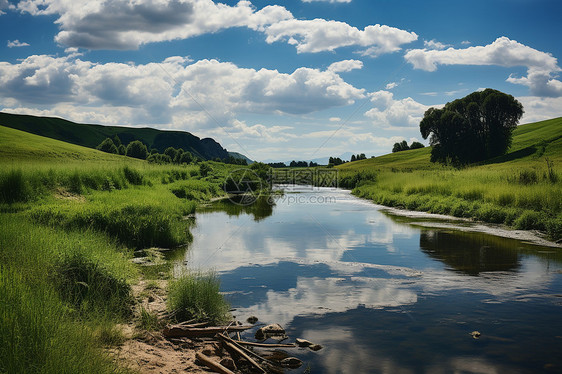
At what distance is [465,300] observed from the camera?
9992mm

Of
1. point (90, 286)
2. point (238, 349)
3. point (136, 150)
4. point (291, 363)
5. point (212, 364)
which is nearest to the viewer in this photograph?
point (212, 364)

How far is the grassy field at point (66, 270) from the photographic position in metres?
4.83

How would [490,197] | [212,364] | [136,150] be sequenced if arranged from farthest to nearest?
1. [136,150]
2. [490,197]
3. [212,364]

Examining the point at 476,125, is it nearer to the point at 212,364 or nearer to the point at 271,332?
the point at 271,332

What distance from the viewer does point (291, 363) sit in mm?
6715

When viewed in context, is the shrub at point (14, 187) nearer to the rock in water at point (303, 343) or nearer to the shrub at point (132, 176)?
the shrub at point (132, 176)

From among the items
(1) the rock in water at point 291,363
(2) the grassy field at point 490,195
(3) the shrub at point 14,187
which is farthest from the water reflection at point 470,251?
(3) the shrub at point 14,187

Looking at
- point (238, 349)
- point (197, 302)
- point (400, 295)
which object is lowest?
point (400, 295)

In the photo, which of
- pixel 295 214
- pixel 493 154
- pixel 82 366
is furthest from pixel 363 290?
pixel 493 154

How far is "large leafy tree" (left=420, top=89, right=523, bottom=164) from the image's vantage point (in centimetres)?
7350

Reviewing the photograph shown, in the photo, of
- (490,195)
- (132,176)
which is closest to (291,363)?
(490,195)

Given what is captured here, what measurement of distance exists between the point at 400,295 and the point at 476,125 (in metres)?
75.9

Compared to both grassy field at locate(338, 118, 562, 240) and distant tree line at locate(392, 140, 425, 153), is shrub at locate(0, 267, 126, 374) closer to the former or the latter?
grassy field at locate(338, 118, 562, 240)

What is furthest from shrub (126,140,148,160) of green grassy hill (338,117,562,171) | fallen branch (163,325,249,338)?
fallen branch (163,325,249,338)
